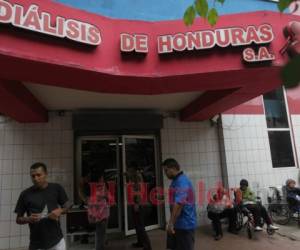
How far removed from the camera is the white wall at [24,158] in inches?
228

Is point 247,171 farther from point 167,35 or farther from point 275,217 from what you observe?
point 167,35

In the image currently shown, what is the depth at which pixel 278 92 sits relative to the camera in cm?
800

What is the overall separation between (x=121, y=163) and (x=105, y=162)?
0.37m

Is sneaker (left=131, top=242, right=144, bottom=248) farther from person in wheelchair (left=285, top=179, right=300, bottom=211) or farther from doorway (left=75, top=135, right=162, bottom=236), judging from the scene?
person in wheelchair (left=285, top=179, right=300, bottom=211)

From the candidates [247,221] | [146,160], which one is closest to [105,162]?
[146,160]

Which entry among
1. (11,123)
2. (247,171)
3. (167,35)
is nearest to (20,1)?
(167,35)

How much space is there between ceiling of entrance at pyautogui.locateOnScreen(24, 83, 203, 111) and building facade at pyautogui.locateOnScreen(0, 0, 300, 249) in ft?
0.07

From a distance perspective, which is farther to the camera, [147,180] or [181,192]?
[147,180]

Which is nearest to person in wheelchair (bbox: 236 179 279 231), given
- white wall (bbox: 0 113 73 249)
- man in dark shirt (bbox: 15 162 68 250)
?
white wall (bbox: 0 113 73 249)

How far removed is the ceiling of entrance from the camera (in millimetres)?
5188

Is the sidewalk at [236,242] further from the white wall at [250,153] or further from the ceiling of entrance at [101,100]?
the ceiling of entrance at [101,100]

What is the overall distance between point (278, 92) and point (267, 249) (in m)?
4.37

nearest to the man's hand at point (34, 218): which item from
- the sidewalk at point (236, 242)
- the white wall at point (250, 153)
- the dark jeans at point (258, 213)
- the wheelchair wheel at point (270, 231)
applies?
the sidewalk at point (236, 242)

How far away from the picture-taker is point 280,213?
6.83 meters
